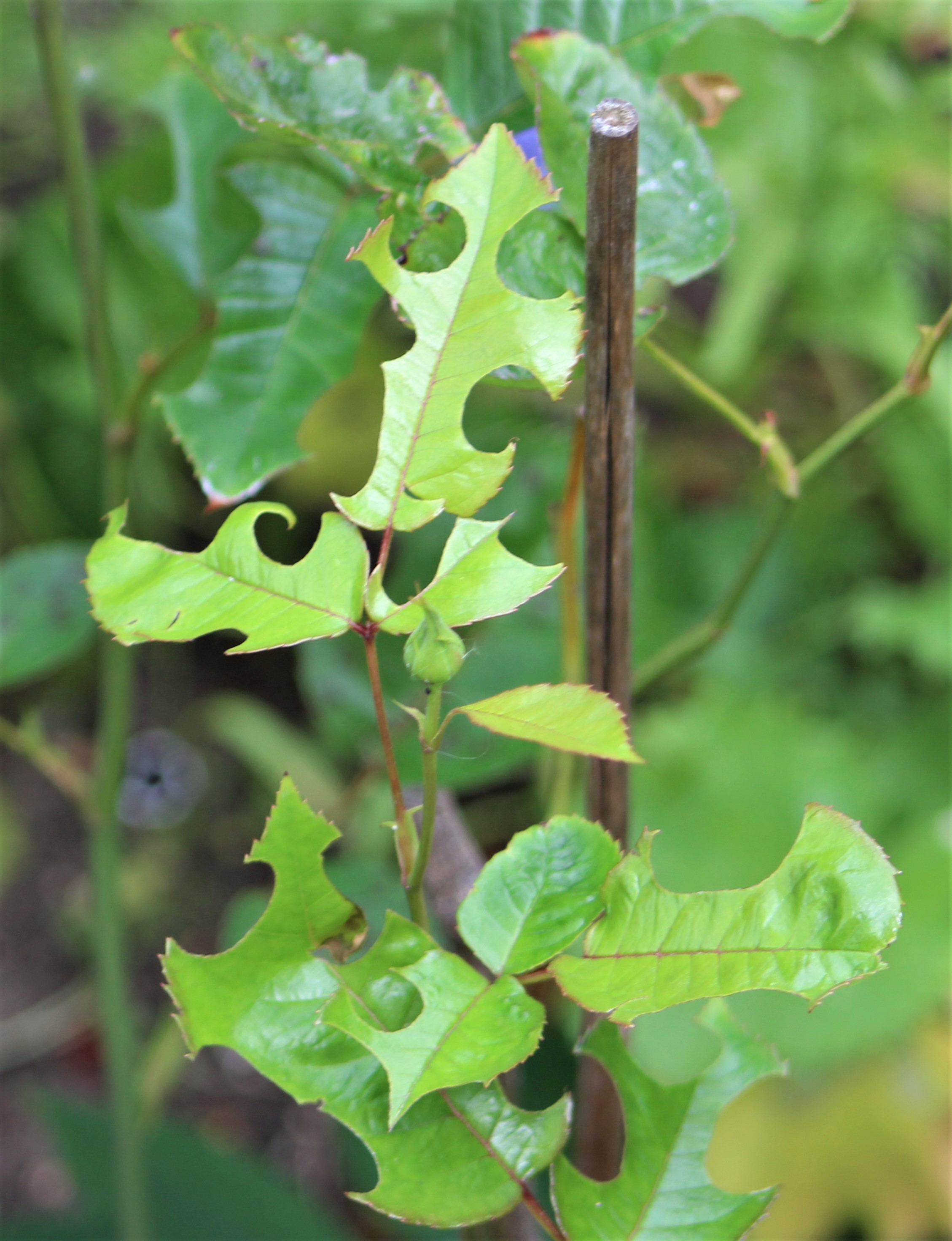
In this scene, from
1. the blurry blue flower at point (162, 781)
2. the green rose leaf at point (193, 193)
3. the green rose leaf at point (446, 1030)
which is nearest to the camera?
the green rose leaf at point (446, 1030)

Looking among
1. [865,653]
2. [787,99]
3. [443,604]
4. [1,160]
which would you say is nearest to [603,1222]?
[443,604]

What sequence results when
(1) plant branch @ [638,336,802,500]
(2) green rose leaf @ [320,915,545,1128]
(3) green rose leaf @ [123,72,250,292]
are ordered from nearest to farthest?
(2) green rose leaf @ [320,915,545,1128] → (1) plant branch @ [638,336,802,500] → (3) green rose leaf @ [123,72,250,292]

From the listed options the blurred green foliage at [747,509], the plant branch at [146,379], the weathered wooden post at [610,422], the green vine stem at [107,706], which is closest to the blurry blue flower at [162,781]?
the blurred green foliage at [747,509]

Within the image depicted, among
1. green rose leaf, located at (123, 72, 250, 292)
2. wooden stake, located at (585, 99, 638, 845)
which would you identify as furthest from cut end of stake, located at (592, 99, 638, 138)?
green rose leaf, located at (123, 72, 250, 292)

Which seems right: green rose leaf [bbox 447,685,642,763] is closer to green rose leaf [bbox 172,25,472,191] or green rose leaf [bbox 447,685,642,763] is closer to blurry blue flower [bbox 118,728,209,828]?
green rose leaf [bbox 172,25,472,191]

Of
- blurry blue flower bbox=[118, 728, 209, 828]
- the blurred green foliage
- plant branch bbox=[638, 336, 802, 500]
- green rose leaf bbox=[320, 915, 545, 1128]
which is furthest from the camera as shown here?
blurry blue flower bbox=[118, 728, 209, 828]

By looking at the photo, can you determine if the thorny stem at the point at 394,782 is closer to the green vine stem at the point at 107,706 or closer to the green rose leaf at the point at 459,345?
the green rose leaf at the point at 459,345

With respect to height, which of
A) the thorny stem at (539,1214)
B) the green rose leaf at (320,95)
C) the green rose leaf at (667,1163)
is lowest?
the green rose leaf at (667,1163)

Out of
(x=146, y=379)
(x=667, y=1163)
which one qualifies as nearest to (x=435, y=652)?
(x=667, y=1163)
